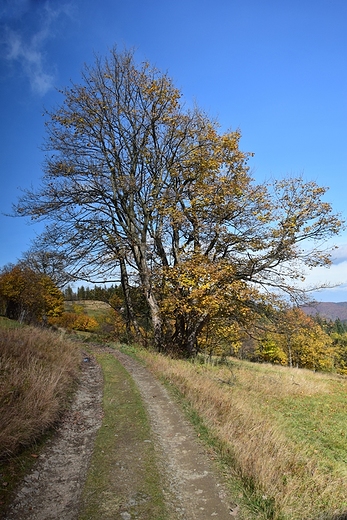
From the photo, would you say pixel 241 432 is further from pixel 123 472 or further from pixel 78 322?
pixel 78 322

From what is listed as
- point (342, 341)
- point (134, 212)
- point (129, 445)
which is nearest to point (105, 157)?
point (134, 212)

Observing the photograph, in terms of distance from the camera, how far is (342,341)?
82125 mm

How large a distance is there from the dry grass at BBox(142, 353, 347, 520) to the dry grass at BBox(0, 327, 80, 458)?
3.01 meters

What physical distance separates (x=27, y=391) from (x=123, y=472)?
93.1 inches

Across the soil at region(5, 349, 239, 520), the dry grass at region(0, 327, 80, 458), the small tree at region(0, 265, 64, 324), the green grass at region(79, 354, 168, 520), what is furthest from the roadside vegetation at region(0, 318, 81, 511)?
the small tree at region(0, 265, 64, 324)

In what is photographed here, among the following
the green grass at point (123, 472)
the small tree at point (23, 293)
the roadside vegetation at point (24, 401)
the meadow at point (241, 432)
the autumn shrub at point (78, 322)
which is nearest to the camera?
the green grass at point (123, 472)

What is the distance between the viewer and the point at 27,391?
5.55m

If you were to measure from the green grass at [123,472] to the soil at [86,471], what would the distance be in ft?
0.28

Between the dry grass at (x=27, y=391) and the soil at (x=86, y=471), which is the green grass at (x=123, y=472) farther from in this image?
the dry grass at (x=27, y=391)

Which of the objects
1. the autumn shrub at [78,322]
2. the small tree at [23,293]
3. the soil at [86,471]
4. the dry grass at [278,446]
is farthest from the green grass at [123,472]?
the autumn shrub at [78,322]

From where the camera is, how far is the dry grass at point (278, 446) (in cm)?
407

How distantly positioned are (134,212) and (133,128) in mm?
4735

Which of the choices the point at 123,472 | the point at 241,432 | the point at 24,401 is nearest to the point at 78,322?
the point at 24,401

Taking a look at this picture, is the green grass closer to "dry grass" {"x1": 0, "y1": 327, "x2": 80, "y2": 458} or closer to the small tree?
"dry grass" {"x1": 0, "y1": 327, "x2": 80, "y2": 458}
